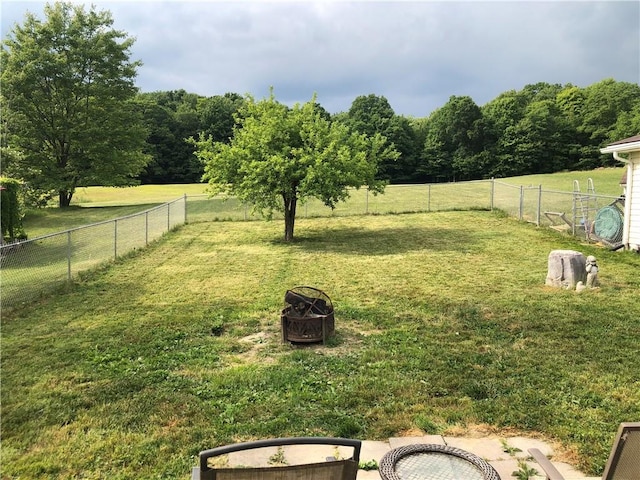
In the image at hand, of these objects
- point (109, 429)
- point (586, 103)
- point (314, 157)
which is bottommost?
point (109, 429)

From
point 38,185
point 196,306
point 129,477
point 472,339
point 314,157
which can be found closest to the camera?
point 129,477

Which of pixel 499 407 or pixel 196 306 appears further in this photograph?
pixel 196 306

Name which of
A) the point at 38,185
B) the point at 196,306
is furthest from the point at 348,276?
the point at 38,185

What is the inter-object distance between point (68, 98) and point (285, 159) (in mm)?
21187

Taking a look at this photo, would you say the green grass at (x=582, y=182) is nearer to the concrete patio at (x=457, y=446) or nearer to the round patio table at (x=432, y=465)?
the concrete patio at (x=457, y=446)

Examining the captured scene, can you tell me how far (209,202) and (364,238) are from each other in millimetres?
15371

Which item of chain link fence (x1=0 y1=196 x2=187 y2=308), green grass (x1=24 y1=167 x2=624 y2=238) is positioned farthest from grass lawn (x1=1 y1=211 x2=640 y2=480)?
green grass (x1=24 y1=167 x2=624 y2=238)

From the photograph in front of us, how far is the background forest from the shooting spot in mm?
53094

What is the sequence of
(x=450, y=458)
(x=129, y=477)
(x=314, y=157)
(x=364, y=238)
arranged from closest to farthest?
(x=450, y=458), (x=129, y=477), (x=314, y=157), (x=364, y=238)

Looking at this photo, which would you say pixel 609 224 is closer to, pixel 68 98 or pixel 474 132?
pixel 68 98

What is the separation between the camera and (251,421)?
12.7ft

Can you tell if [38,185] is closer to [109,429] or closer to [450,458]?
[109,429]

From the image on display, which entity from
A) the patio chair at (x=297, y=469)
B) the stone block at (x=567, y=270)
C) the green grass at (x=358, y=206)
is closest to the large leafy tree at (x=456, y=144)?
the green grass at (x=358, y=206)

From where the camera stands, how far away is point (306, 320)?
5695 mm
